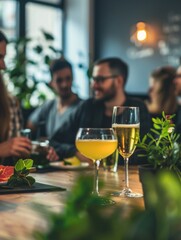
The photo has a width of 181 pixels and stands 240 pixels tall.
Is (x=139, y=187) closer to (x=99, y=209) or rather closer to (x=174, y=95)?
(x=99, y=209)

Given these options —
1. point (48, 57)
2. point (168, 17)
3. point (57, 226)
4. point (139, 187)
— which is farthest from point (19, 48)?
point (57, 226)

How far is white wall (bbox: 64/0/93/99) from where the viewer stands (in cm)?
676

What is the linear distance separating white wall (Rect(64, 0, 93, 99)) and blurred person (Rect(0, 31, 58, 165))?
3.26 meters

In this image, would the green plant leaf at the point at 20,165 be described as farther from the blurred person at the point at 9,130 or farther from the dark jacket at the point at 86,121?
the dark jacket at the point at 86,121

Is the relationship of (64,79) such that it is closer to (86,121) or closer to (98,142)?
(86,121)

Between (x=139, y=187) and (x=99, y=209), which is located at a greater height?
(x=99, y=209)

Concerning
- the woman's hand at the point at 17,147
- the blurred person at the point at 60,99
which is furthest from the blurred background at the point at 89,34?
the woman's hand at the point at 17,147

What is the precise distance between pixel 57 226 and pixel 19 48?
5.23 meters

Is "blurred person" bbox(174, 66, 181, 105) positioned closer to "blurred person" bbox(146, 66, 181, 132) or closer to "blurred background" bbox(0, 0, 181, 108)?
"blurred person" bbox(146, 66, 181, 132)

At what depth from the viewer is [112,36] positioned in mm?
6637

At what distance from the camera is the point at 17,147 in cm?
245

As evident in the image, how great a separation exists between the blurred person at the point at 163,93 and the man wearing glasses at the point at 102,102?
58 centimetres

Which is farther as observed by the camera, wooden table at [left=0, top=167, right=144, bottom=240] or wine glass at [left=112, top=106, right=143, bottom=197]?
wine glass at [left=112, top=106, right=143, bottom=197]

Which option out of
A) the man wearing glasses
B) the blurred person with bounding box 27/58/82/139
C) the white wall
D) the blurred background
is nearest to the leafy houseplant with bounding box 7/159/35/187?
the man wearing glasses
